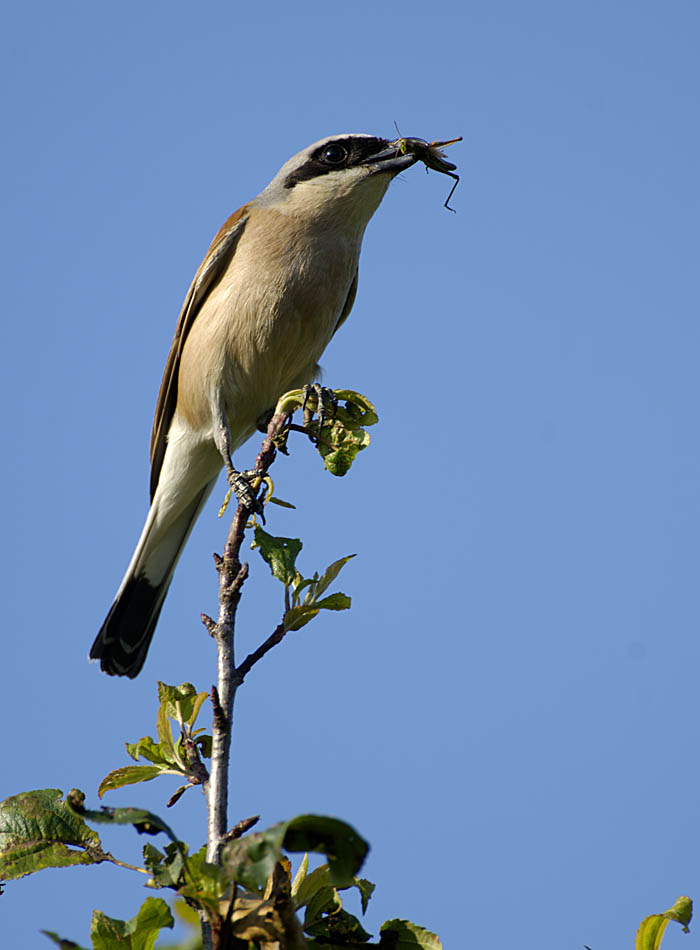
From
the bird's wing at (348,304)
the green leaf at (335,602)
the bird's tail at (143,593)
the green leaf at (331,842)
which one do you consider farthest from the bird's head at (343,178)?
the green leaf at (331,842)

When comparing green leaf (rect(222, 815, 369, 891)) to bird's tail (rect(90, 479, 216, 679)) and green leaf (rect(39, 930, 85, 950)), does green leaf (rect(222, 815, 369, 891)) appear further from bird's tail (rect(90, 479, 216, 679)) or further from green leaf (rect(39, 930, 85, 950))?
bird's tail (rect(90, 479, 216, 679))

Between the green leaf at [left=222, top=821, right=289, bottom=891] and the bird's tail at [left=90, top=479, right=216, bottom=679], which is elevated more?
the bird's tail at [left=90, top=479, right=216, bottom=679]

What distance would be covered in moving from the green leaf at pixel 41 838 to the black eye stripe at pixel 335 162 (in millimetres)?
4313

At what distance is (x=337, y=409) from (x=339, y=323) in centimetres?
309

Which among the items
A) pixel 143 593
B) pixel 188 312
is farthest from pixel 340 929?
pixel 188 312

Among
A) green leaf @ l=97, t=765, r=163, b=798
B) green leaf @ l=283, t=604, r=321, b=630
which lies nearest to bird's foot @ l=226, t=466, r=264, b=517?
green leaf @ l=283, t=604, r=321, b=630

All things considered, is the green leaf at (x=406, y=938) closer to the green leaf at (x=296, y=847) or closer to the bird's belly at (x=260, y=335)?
the green leaf at (x=296, y=847)

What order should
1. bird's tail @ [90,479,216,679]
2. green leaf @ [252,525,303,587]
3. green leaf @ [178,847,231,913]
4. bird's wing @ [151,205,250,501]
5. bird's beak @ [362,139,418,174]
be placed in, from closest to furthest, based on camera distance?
green leaf @ [178,847,231,913]
green leaf @ [252,525,303,587]
bird's tail @ [90,479,216,679]
bird's beak @ [362,139,418,174]
bird's wing @ [151,205,250,501]

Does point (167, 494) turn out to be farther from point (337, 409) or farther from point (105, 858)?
point (105, 858)

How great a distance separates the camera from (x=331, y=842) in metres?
1.49

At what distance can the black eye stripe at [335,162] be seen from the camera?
5535 mm

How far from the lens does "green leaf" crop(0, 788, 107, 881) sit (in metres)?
2.00

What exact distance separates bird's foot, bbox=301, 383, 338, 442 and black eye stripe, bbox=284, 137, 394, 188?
110 inches

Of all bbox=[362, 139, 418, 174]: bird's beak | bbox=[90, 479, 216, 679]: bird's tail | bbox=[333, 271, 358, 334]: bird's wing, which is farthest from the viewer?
bbox=[333, 271, 358, 334]: bird's wing
